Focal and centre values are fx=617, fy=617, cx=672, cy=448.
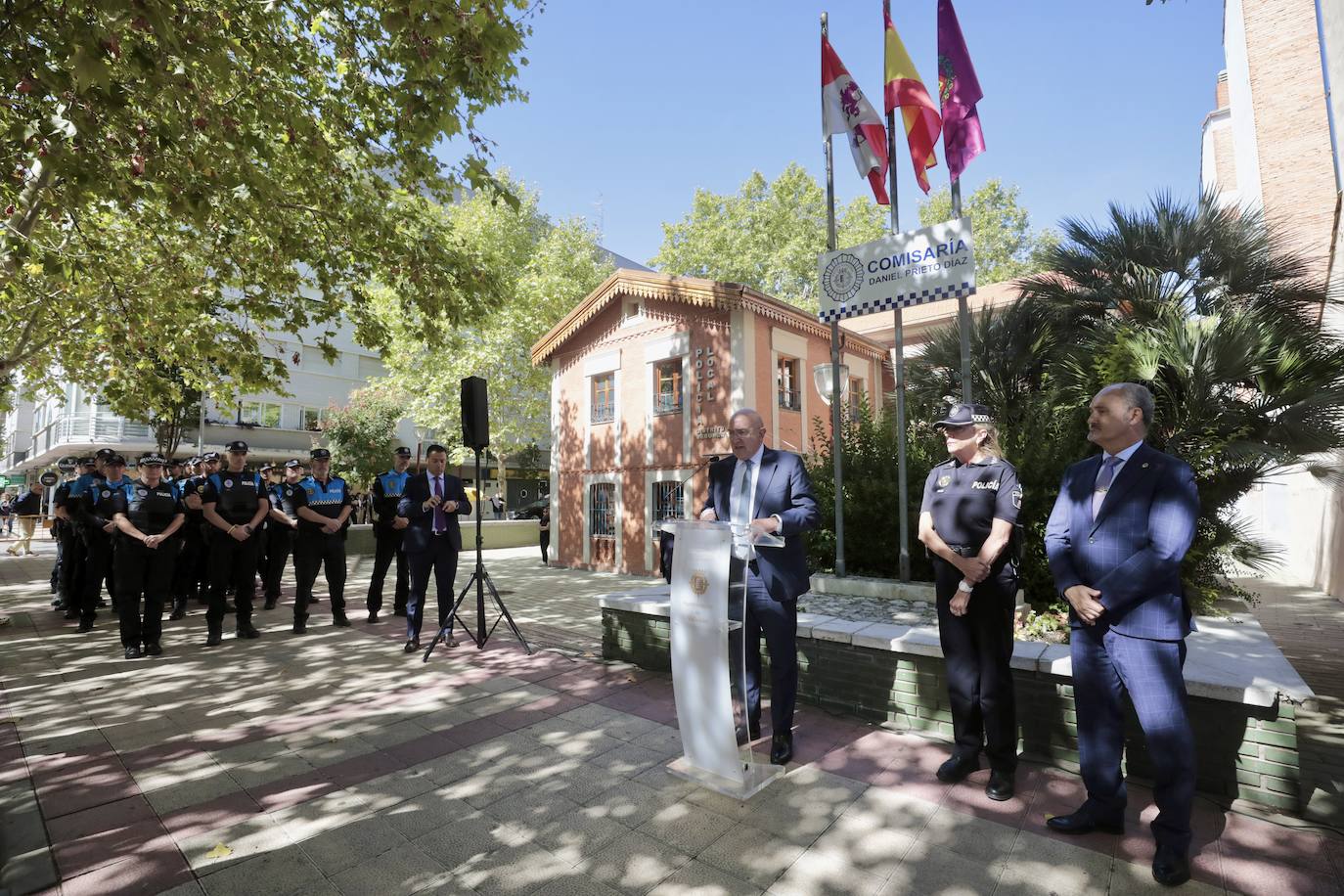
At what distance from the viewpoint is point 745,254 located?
2733 centimetres

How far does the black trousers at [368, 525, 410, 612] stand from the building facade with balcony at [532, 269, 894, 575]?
5.56 meters

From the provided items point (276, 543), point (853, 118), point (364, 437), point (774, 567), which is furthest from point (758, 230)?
point (774, 567)

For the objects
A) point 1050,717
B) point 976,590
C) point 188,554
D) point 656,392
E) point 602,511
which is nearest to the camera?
point 976,590

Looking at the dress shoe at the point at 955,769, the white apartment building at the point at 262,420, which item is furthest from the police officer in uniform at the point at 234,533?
the white apartment building at the point at 262,420

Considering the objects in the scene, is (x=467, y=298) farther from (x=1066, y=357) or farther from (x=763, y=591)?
(x=1066, y=357)

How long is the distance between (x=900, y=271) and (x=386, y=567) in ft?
22.9

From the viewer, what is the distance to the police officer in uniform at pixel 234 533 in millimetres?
6336

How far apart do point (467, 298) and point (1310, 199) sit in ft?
51.8

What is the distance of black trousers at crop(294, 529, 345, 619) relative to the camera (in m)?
6.98

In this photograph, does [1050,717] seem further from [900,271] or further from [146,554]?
[146,554]

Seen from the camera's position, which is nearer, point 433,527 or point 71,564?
point 433,527

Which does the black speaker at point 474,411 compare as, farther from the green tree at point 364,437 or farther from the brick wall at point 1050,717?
the green tree at point 364,437

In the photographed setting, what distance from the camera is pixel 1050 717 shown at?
341cm

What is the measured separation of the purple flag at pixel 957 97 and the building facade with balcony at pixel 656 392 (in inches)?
243
